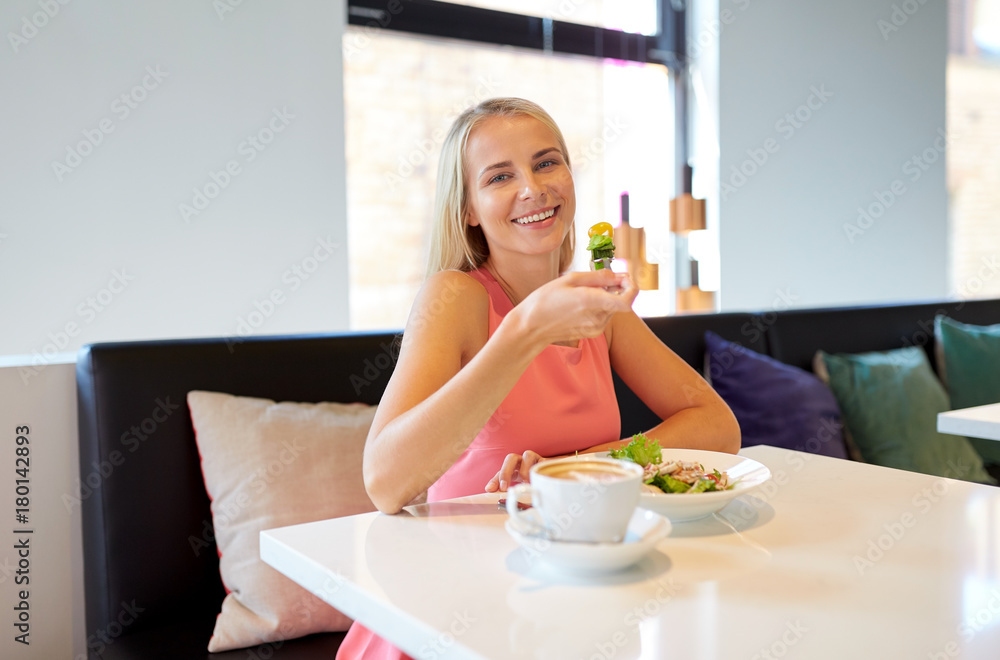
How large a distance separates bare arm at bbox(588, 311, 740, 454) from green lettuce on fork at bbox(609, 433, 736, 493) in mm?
296

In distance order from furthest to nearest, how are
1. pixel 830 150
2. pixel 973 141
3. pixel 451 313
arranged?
pixel 973 141 → pixel 830 150 → pixel 451 313

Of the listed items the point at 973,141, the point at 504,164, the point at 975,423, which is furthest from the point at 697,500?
the point at 973,141

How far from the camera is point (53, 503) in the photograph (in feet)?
5.25

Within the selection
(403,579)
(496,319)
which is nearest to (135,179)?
(496,319)

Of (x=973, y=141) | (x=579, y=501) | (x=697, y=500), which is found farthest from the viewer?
(x=973, y=141)

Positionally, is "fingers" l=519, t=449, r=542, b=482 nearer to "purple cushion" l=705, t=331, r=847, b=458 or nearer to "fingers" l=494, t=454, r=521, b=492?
"fingers" l=494, t=454, r=521, b=492

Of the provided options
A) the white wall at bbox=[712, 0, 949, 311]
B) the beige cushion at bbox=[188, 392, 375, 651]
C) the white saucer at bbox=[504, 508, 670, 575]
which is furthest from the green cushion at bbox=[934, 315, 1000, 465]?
the white saucer at bbox=[504, 508, 670, 575]

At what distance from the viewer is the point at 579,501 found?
765 mm

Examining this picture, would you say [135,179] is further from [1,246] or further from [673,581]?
[673,581]

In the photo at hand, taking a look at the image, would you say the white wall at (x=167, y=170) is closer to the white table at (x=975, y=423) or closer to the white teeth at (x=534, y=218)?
the white teeth at (x=534, y=218)

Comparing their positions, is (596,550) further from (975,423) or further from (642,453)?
(975,423)

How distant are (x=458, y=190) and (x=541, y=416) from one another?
0.40 meters

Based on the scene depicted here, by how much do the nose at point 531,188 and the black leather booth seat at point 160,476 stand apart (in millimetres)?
643

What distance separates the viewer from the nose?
4.47 feet
